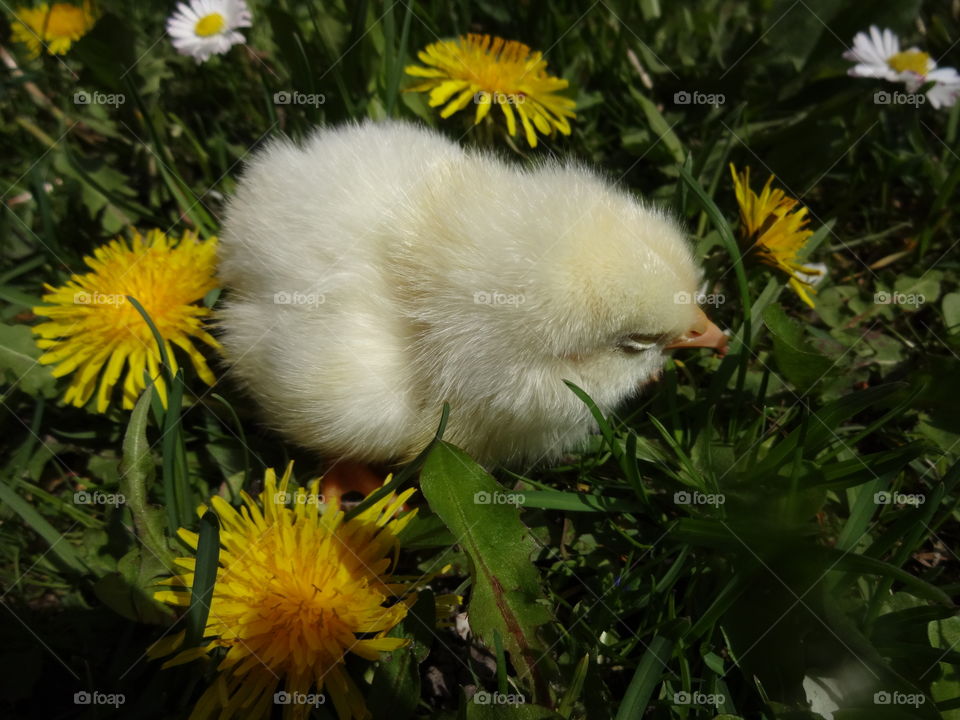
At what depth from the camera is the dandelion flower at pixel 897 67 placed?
2412 millimetres

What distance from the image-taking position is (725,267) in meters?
2.30

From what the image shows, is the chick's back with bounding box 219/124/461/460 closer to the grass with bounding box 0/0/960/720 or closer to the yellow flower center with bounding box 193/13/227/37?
the grass with bounding box 0/0/960/720

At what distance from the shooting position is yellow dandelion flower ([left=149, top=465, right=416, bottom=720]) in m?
1.59

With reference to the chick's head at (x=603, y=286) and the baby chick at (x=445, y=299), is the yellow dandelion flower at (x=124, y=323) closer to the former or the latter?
the baby chick at (x=445, y=299)

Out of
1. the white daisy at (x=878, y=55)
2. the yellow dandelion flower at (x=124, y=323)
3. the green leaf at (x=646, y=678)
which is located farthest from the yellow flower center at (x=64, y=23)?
the green leaf at (x=646, y=678)

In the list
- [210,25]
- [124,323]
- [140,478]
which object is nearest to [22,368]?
[124,323]

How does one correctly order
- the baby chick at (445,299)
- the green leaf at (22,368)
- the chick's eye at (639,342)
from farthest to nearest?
the green leaf at (22,368) → the chick's eye at (639,342) → the baby chick at (445,299)

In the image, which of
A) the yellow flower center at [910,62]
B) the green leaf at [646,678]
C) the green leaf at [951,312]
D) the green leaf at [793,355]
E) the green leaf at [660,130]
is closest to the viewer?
the green leaf at [646,678]

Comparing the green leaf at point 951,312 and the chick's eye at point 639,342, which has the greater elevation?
the chick's eye at point 639,342

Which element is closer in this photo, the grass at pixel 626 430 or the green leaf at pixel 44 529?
the grass at pixel 626 430

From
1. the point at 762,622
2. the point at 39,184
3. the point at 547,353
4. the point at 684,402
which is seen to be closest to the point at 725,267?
the point at 684,402

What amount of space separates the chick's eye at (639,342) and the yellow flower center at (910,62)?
5.25ft

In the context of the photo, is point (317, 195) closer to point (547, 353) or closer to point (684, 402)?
point (547, 353)

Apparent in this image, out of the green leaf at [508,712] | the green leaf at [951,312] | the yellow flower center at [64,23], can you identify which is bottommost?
the green leaf at [951,312]
